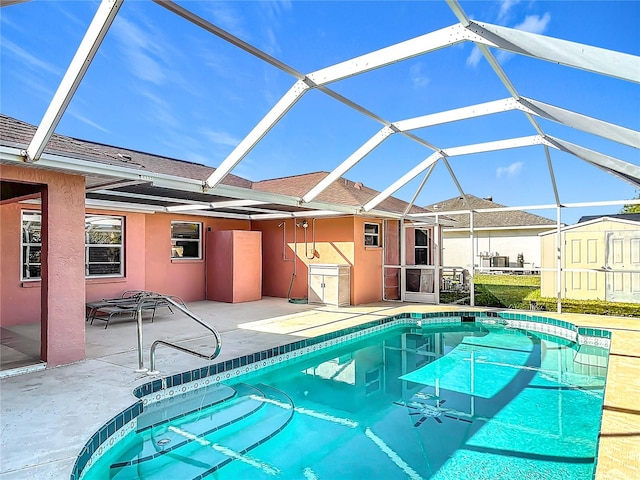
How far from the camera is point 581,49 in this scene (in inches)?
138

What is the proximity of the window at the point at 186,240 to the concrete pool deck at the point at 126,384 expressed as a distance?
2.65 m

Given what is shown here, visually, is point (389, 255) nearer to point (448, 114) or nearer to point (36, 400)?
point (448, 114)

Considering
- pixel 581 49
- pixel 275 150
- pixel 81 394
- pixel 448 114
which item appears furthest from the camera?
pixel 275 150

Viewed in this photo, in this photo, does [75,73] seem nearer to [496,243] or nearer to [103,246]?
[103,246]

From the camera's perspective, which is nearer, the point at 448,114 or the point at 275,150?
the point at 448,114

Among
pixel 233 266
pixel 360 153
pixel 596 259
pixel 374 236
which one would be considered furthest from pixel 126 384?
pixel 596 259

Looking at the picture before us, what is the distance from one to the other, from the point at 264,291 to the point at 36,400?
376 inches

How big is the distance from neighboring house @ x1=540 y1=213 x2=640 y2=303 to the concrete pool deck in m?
1.13

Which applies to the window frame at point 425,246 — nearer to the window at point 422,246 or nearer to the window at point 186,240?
the window at point 422,246

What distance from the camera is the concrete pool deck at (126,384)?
3.25 meters

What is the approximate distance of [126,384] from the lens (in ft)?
15.7

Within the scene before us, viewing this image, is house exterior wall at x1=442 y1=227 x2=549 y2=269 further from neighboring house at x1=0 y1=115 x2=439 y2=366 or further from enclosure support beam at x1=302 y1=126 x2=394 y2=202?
enclosure support beam at x1=302 y1=126 x2=394 y2=202

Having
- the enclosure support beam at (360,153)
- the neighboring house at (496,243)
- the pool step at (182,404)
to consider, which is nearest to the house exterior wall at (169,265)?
the enclosure support beam at (360,153)

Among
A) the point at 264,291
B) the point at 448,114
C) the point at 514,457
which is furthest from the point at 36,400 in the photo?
the point at 264,291
